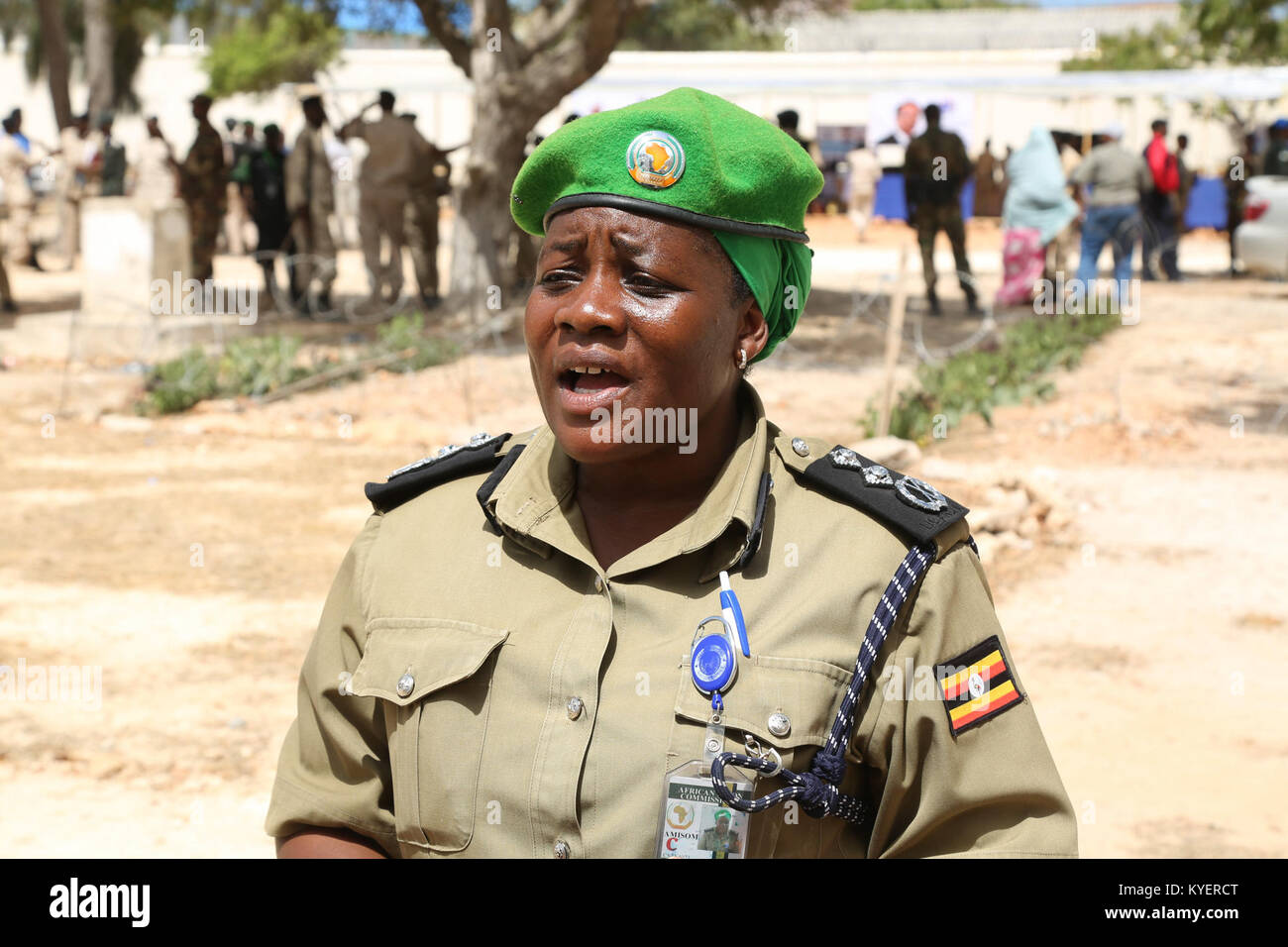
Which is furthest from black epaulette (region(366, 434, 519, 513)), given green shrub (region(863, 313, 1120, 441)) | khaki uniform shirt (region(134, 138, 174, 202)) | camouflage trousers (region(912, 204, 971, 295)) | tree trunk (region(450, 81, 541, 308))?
khaki uniform shirt (region(134, 138, 174, 202))

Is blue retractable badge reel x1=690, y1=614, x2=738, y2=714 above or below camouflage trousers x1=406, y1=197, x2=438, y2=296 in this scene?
above

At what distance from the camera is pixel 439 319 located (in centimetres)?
1392

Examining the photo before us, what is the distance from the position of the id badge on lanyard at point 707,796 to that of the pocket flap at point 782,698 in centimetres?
1

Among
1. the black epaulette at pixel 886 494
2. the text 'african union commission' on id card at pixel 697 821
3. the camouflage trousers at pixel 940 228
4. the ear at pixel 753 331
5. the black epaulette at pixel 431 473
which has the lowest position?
the camouflage trousers at pixel 940 228

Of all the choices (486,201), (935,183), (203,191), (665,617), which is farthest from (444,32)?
(665,617)

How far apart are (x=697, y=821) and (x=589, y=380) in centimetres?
58

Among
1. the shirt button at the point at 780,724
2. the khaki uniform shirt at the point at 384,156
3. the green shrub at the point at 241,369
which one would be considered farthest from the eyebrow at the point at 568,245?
the khaki uniform shirt at the point at 384,156

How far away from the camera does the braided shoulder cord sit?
1757mm

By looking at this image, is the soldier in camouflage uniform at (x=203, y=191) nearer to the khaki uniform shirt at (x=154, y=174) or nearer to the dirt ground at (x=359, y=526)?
the khaki uniform shirt at (x=154, y=174)

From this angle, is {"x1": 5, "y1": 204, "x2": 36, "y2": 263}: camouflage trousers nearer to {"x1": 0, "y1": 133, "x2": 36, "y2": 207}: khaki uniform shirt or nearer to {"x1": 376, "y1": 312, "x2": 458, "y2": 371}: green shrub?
{"x1": 0, "y1": 133, "x2": 36, "y2": 207}: khaki uniform shirt

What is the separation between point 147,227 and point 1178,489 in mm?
8932

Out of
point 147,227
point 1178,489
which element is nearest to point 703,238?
point 1178,489

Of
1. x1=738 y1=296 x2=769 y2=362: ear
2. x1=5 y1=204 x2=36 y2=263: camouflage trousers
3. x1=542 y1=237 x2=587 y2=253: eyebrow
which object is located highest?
x1=542 y1=237 x2=587 y2=253: eyebrow

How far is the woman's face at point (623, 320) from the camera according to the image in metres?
1.84
